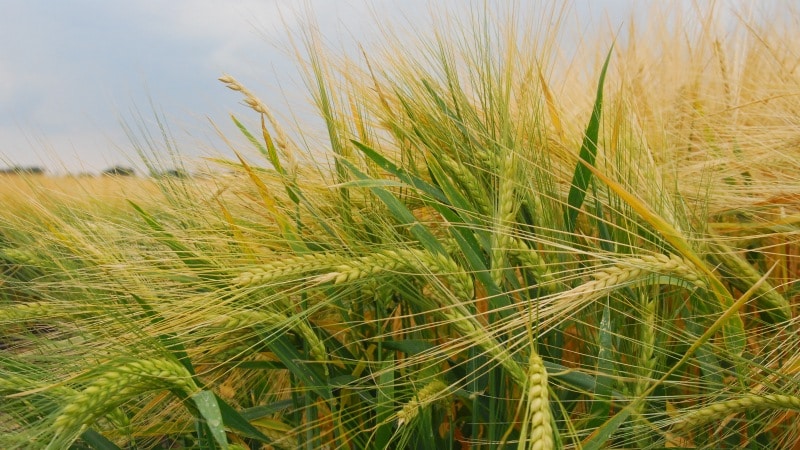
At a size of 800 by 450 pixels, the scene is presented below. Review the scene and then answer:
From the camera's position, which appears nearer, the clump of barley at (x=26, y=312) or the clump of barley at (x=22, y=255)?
the clump of barley at (x=26, y=312)

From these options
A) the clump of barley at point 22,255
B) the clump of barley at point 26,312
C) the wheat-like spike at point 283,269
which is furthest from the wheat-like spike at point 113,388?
the clump of barley at point 22,255

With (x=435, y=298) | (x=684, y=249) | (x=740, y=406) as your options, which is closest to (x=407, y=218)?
(x=435, y=298)

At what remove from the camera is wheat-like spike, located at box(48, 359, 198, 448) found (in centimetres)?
75

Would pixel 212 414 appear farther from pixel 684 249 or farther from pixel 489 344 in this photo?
pixel 684 249

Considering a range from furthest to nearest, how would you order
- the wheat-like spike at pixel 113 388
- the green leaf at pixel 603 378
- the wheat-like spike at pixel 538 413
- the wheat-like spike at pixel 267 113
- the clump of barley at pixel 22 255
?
the clump of barley at pixel 22 255 < the wheat-like spike at pixel 267 113 < the green leaf at pixel 603 378 < the wheat-like spike at pixel 113 388 < the wheat-like spike at pixel 538 413

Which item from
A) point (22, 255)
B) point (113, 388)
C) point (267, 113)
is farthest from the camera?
point (22, 255)

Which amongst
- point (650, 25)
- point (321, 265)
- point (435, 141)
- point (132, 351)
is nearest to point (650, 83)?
point (650, 25)

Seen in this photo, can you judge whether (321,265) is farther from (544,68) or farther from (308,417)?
(544,68)

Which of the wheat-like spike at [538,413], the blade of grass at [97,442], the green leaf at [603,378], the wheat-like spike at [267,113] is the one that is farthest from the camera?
the wheat-like spike at [267,113]

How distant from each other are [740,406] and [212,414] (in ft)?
1.92

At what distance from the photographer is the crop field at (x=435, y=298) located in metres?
0.85

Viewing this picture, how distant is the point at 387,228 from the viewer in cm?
101

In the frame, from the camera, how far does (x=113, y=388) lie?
2.55 ft

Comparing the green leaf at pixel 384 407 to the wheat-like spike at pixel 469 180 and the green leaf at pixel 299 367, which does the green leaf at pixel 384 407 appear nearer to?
the green leaf at pixel 299 367
